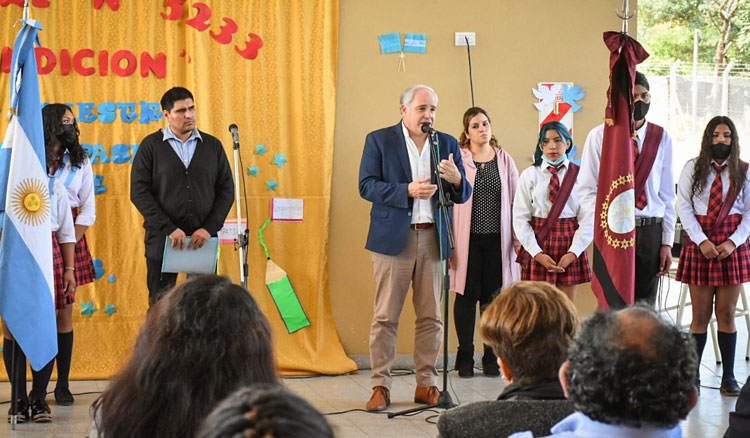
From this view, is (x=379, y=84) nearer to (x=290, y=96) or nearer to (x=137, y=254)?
(x=290, y=96)

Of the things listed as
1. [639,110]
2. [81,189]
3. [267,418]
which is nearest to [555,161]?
[639,110]

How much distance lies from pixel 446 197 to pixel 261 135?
1513 millimetres

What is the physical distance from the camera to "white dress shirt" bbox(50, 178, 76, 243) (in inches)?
171

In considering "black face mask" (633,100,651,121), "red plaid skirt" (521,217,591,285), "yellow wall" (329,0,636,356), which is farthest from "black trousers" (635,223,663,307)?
"yellow wall" (329,0,636,356)

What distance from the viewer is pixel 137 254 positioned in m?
5.26

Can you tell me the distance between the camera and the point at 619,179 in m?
3.82

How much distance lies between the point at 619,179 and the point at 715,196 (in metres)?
1.46

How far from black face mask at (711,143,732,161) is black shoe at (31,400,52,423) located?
3844 millimetres

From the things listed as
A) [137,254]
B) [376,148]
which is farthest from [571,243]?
[137,254]

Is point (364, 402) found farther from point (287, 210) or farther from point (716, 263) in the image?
point (716, 263)

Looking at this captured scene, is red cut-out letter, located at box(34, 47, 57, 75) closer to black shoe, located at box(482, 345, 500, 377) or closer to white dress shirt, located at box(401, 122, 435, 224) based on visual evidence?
white dress shirt, located at box(401, 122, 435, 224)

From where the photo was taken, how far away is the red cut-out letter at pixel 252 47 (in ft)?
17.6

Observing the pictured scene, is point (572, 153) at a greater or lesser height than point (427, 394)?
greater

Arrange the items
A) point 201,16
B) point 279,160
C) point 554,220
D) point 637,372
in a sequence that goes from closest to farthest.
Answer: point 637,372, point 554,220, point 201,16, point 279,160
